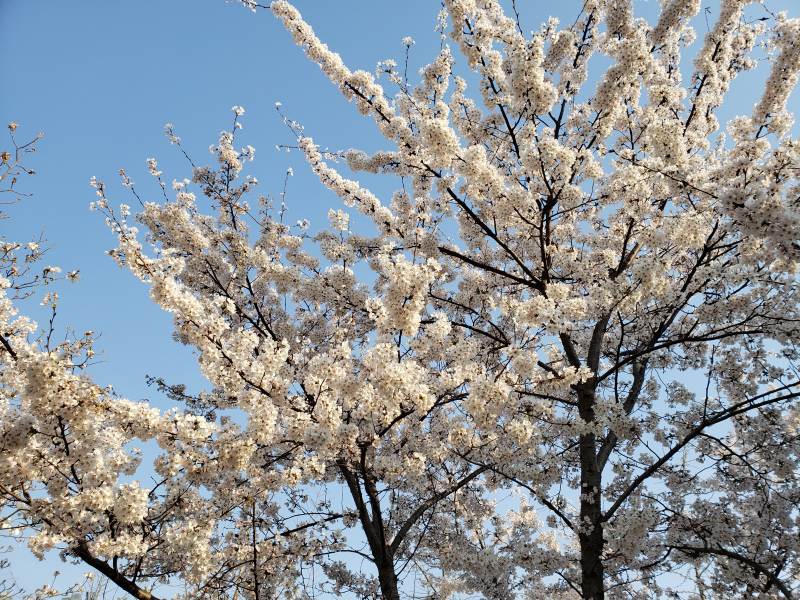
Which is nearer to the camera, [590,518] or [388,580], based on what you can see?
[590,518]

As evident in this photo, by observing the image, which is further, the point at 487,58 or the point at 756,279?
the point at 487,58

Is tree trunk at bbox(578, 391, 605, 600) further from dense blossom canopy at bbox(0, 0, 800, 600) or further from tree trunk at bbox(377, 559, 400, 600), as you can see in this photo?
tree trunk at bbox(377, 559, 400, 600)

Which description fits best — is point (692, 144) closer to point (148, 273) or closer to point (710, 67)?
point (710, 67)

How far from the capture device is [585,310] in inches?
261

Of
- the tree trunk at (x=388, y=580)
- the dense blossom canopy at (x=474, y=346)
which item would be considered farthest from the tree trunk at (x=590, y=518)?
the tree trunk at (x=388, y=580)

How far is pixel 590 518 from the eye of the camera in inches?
276

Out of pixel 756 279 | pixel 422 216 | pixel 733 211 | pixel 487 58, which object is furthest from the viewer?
pixel 422 216

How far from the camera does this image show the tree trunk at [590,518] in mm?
6672

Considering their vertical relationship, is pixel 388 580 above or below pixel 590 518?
below

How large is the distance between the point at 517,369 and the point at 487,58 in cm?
550

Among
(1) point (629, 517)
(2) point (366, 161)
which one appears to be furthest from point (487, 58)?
(1) point (629, 517)

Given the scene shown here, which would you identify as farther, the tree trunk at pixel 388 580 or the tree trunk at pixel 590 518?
the tree trunk at pixel 388 580

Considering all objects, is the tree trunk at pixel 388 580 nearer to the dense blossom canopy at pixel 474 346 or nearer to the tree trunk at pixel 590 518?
the dense blossom canopy at pixel 474 346

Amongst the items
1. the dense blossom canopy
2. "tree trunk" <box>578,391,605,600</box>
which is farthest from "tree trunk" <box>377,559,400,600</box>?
"tree trunk" <box>578,391,605,600</box>
